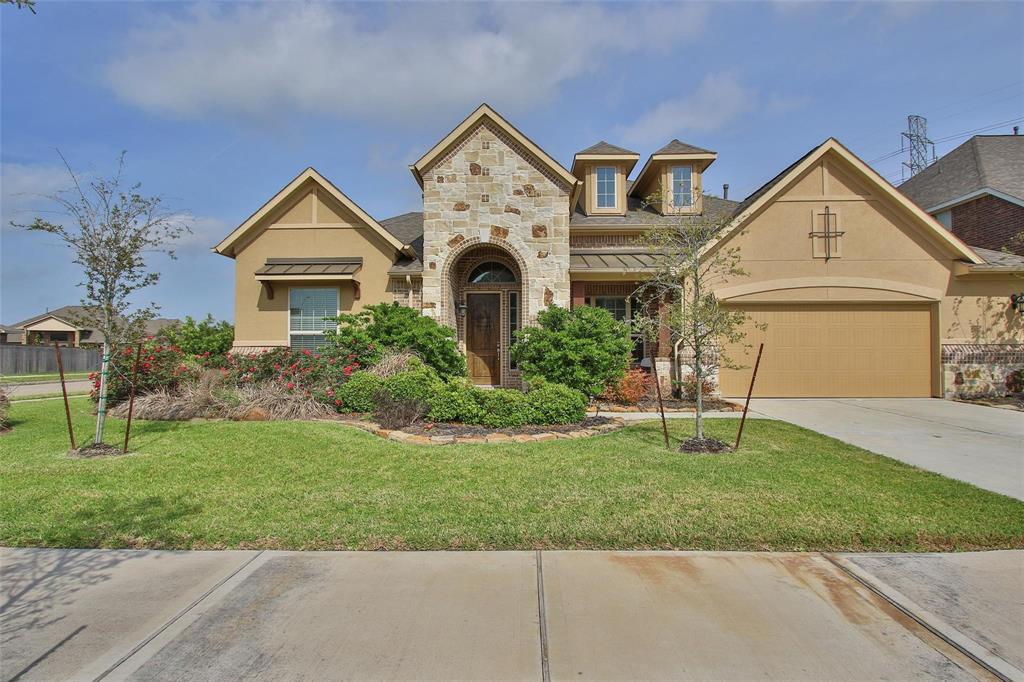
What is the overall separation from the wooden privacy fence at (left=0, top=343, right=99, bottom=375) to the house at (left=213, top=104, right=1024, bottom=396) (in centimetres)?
2298

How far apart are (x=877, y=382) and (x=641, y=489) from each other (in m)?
12.0

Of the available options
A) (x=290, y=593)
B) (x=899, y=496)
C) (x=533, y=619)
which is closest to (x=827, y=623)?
(x=533, y=619)

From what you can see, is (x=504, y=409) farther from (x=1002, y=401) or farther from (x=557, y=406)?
(x=1002, y=401)

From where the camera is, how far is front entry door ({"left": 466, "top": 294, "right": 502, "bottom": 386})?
1497cm

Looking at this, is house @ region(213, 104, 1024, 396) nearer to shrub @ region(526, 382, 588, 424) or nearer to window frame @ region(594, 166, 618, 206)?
window frame @ region(594, 166, 618, 206)

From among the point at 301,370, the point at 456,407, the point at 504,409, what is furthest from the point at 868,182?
the point at 301,370

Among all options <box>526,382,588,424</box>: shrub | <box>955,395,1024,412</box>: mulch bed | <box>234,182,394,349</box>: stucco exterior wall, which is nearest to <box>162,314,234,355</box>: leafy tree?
<box>234,182,394,349</box>: stucco exterior wall

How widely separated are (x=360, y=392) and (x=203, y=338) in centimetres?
699

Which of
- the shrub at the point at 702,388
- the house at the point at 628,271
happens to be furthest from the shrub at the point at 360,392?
the shrub at the point at 702,388

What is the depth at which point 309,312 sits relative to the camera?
584 inches

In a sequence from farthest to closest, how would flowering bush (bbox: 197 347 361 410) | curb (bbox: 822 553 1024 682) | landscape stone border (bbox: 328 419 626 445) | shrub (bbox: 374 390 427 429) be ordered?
1. flowering bush (bbox: 197 347 361 410)
2. shrub (bbox: 374 390 427 429)
3. landscape stone border (bbox: 328 419 626 445)
4. curb (bbox: 822 553 1024 682)

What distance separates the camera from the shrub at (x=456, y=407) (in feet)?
31.4

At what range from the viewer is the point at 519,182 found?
1391cm

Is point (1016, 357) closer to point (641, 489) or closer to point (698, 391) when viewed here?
point (698, 391)
